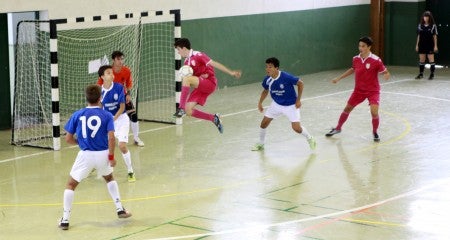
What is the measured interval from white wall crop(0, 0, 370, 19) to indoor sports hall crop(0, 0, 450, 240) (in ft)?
0.14

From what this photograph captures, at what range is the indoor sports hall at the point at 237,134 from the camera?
10.6m

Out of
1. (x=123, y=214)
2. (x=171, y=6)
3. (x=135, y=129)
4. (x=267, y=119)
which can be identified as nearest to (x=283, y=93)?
(x=267, y=119)

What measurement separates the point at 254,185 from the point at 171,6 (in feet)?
30.4

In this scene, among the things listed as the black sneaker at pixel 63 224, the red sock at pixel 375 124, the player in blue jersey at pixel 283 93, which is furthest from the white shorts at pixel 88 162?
the red sock at pixel 375 124

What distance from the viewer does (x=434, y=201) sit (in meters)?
11.3

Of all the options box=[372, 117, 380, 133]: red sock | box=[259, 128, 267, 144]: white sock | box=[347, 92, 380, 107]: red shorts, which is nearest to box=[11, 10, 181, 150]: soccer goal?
box=[259, 128, 267, 144]: white sock

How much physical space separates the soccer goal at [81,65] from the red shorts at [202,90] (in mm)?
2360

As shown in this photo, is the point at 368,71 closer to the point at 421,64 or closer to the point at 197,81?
the point at 197,81

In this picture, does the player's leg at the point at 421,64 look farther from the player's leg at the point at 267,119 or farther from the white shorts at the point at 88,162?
the white shorts at the point at 88,162

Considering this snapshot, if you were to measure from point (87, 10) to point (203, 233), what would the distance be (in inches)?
386

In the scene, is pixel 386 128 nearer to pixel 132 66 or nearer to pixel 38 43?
pixel 132 66

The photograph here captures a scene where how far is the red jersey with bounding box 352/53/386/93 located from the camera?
15195 mm

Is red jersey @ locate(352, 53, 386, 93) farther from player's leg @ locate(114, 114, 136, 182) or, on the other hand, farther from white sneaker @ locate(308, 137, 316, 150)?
player's leg @ locate(114, 114, 136, 182)

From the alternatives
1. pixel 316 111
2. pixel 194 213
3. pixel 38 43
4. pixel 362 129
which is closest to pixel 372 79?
pixel 362 129
